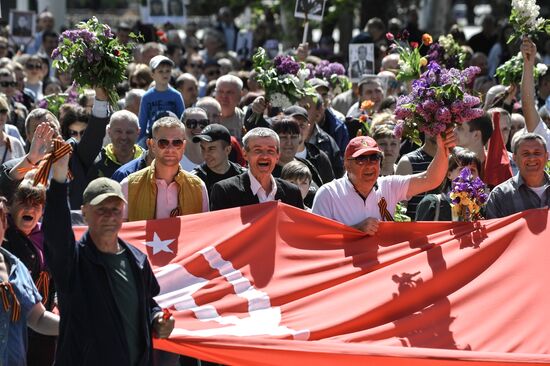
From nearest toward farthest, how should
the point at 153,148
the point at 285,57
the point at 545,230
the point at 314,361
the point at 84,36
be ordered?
the point at 314,361
the point at 545,230
the point at 153,148
the point at 84,36
the point at 285,57

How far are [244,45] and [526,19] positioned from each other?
11.3 meters

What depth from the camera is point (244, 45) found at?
2117 centimetres

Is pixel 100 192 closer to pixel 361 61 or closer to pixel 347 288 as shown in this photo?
pixel 347 288

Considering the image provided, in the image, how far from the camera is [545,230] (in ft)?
26.6

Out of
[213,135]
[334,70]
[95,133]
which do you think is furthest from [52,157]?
[334,70]

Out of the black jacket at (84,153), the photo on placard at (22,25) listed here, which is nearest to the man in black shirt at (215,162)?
the black jacket at (84,153)

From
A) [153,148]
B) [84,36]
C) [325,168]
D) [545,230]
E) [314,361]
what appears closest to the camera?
[314,361]

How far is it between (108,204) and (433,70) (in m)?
2.90

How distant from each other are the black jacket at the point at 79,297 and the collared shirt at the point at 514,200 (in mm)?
3322

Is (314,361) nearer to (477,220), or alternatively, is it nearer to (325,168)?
(477,220)

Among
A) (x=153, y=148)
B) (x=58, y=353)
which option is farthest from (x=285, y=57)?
(x=58, y=353)

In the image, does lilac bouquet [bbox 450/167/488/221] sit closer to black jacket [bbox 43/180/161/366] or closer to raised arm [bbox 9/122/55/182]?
raised arm [bbox 9/122/55/182]

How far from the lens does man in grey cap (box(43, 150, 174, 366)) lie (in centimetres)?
616

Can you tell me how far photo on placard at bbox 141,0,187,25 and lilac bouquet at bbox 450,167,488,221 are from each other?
12.1 m
